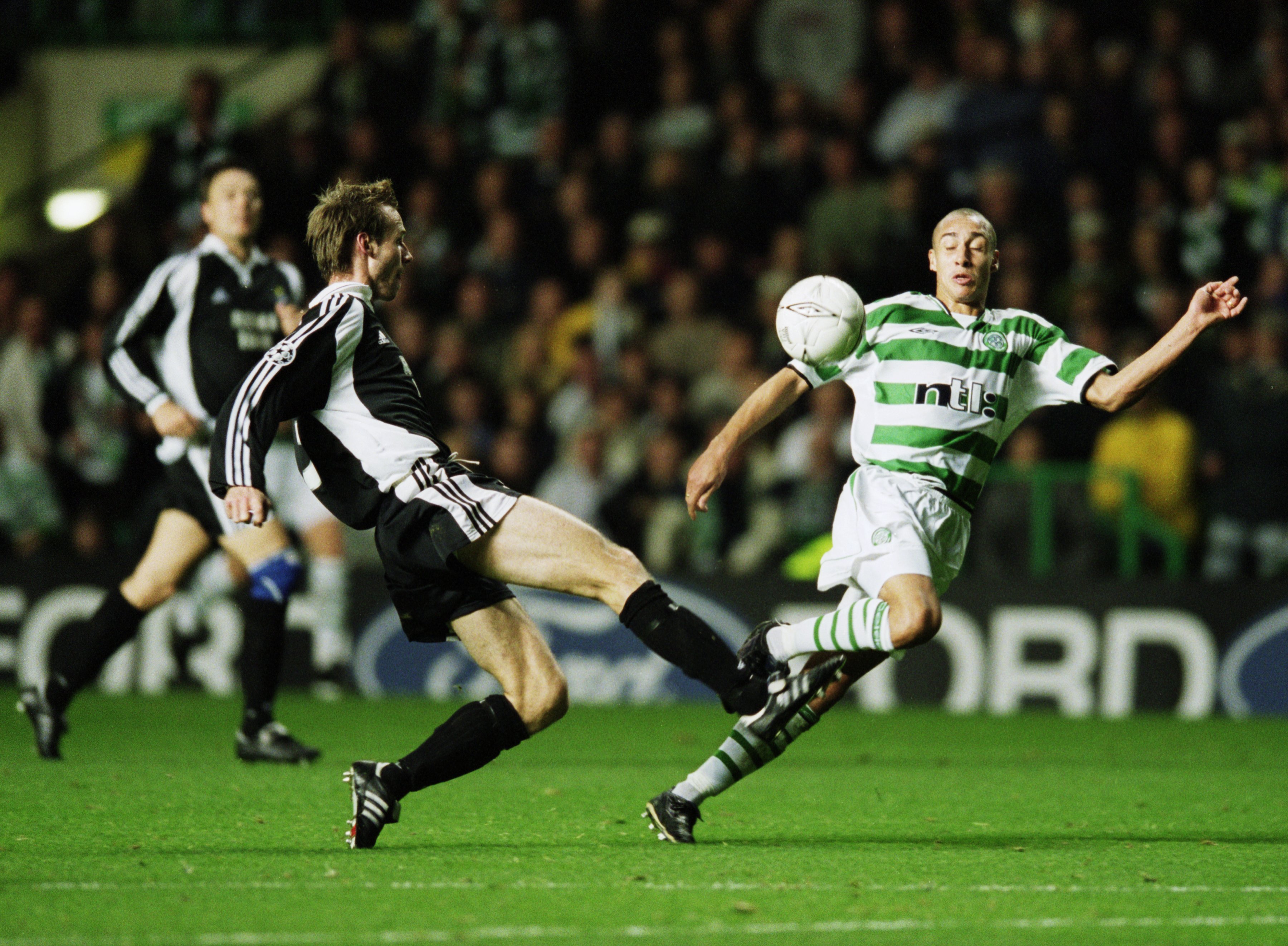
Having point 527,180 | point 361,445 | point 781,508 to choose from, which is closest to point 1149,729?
point 781,508

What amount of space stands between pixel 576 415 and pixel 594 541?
23.7 ft

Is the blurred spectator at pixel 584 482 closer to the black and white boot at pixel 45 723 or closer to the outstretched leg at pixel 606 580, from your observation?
the black and white boot at pixel 45 723

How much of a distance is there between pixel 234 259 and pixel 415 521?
9.68 feet

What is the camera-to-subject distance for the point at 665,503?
37.2 feet

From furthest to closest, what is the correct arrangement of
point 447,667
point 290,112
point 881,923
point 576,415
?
point 290,112 → point 576,415 → point 447,667 → point 881,923

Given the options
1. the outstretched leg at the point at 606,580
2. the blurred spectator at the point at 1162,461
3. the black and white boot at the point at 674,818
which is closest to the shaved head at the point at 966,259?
the outstretched leg at the point at 606,580

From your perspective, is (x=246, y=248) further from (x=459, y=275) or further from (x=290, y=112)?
(x=290, y=112)

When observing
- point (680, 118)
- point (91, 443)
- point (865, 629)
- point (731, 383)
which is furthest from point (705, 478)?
point (680, 118)

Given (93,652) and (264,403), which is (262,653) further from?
(264,403)

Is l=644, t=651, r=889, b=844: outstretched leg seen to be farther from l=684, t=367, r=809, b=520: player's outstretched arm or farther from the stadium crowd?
the stadium crowd

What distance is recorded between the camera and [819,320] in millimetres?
5500

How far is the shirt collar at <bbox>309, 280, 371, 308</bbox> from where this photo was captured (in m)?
5.06

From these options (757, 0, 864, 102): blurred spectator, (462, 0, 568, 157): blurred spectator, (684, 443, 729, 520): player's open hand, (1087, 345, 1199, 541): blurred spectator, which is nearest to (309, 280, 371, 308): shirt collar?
(684, 443, 729, 520): player's open hand

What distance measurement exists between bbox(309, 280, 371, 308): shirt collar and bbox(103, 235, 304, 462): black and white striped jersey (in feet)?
7.69
